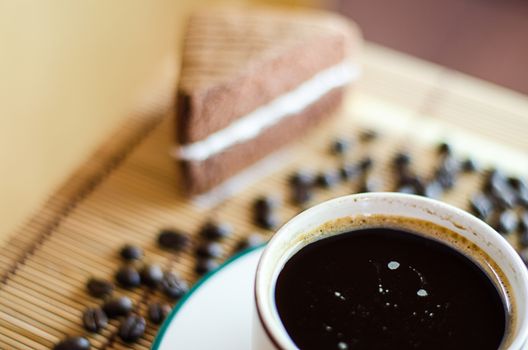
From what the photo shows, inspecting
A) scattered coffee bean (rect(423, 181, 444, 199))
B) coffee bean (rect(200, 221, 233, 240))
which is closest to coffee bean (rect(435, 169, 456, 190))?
scattered coffee bean (rect(423, 181, 444, 199))

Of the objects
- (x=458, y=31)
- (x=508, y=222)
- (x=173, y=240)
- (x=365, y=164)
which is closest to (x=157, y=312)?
(x=173, y=240)

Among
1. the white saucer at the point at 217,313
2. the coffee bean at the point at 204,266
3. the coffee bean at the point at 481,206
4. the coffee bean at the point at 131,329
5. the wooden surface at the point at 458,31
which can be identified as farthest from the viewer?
the wooden surface at the point at 458,31

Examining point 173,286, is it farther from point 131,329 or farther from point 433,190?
point 433,190

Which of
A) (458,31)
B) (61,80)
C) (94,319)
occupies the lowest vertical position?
(458,31)

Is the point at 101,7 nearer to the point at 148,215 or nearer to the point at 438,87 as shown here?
the point at 148,215

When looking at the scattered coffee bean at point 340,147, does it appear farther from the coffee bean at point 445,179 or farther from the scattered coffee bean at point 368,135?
the coffee bean at point 445,179

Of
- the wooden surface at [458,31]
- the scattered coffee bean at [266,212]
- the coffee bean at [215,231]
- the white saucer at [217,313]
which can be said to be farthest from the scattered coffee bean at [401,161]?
the wooden surface at [458,31]

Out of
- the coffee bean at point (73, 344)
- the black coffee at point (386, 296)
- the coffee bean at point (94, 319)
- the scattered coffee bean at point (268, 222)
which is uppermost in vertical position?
the black coffee at point (386, 296)

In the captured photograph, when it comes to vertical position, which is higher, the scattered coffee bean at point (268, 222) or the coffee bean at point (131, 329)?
the scattered coffee bean at point (268, 222)
